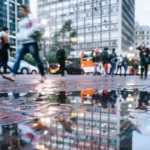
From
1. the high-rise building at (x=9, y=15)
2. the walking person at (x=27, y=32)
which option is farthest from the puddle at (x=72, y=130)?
the high-rise building at (x=9, y=15)

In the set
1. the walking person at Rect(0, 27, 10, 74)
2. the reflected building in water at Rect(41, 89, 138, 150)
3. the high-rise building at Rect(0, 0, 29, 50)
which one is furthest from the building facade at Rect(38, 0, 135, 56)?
the reflected building in water at Rect(41, 89, 138, 150)

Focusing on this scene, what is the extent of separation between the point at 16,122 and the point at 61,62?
1380 centimetres

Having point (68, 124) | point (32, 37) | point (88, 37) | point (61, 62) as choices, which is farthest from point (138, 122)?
point (88, 37)

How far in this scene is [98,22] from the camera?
98.6 m

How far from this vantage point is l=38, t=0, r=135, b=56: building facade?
91.6 metres

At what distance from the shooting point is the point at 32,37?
692 cm

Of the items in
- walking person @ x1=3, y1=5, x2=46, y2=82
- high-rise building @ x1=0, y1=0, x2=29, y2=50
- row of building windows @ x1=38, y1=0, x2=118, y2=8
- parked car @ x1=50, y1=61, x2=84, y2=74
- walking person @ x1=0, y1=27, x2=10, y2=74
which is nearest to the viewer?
walking person @ x1=3, y1=5, x2=46, y2=82

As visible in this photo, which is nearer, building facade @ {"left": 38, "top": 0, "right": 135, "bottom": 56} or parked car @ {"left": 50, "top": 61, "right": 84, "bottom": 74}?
parked car @ {"left": 50, "top": 61, "right": 84, "bottom": 74}

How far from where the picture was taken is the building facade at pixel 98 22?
301ft

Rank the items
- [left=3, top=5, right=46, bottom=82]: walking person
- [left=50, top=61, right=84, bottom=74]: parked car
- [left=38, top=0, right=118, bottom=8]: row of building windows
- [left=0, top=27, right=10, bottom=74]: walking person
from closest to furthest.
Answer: [left=3, top=5, right=46, bottom=82]: walking person < [left=0, top=27, right=10, bottom=74]: walking person < [left=50, top=61, right=84, bottom=74]: parked car < [left=38, top=0, right=118, bottom=8]: row of building windows

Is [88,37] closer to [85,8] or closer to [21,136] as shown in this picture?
[85,8]

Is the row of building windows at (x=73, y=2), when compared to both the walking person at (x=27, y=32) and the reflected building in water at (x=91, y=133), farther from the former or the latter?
the reflected building in water at (x=91, y=133)

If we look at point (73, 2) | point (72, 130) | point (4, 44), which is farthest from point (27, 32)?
point (73, 2)

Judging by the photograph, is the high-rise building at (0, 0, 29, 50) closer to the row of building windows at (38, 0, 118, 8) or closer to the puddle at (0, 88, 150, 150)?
the row of building windows at (38, 0, 118, 8)
